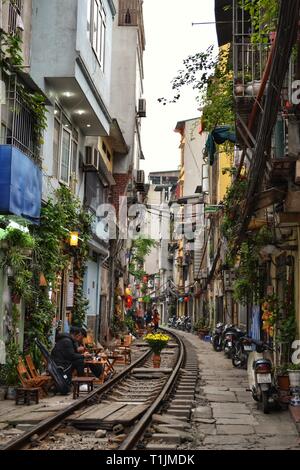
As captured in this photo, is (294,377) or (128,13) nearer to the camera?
(294,377)

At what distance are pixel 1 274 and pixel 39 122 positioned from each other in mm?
4360

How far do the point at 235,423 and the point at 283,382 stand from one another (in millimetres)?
1774

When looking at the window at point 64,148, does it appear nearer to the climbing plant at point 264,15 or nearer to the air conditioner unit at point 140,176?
the climbing plant at point 264,15

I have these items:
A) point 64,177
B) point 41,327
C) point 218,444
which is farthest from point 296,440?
point 64,177

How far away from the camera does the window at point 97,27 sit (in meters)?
19.5

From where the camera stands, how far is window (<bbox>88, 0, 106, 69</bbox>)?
19531 millimetres

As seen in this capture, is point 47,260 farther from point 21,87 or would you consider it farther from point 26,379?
point 21,87

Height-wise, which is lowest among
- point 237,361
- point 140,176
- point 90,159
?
point 237,361

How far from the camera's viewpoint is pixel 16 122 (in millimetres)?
14789

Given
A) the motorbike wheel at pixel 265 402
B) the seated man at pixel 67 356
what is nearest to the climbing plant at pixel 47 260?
the seated man at pixel 67 356

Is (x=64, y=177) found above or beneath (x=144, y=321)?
above

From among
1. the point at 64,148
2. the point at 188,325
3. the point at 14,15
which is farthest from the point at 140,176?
the point at 14,15

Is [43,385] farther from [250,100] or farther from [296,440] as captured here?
[250,100]
